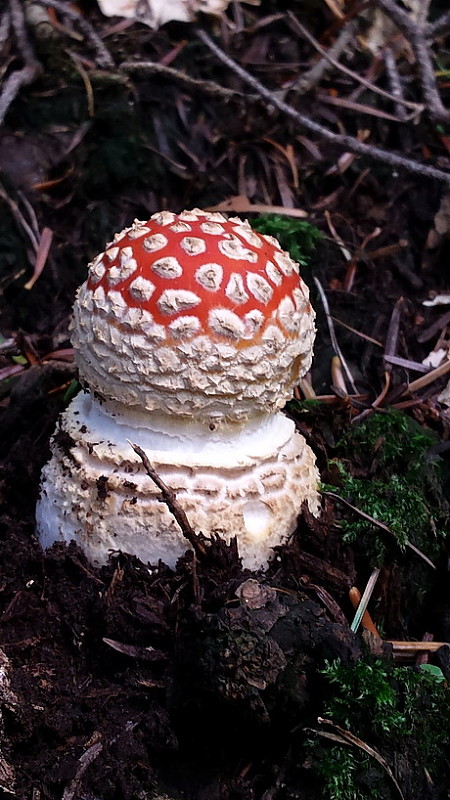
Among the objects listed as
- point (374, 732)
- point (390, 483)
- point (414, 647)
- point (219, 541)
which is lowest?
point (414, 647)

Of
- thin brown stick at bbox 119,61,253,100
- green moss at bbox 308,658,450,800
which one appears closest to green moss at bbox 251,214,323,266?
thin brown stick at bbox 119,61,253,100

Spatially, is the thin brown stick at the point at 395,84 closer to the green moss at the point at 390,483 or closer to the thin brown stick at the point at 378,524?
the green moss at the point at 390,483

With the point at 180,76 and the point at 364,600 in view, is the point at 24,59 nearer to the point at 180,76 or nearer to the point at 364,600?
the point at 180,76

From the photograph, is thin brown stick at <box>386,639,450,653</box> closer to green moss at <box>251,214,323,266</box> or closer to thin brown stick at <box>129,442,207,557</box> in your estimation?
thin brown stick at <box>129,442,207,557</box>

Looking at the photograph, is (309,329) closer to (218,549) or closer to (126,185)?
(218,549)

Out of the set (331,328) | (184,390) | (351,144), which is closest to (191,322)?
(184,390)

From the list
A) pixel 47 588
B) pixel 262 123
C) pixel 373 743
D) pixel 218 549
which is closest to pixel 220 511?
pixel 218 549

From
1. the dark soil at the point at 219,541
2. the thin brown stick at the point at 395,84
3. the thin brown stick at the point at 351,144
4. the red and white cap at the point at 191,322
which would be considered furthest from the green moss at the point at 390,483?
the thin brown stick at the point at 395,84

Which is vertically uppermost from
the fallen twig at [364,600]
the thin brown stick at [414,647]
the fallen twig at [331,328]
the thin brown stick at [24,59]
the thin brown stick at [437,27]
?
the thin brown stick at [24,59]
